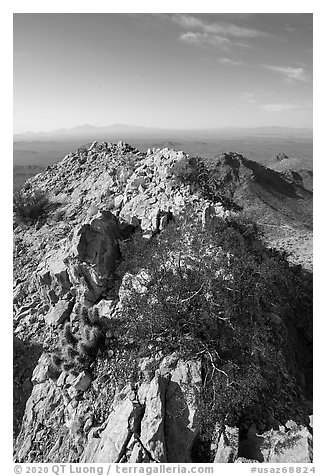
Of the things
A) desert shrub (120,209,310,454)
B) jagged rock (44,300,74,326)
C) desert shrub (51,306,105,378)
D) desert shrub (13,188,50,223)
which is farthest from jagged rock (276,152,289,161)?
desert shrub (51,306,105,378)

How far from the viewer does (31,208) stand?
20.0 metres

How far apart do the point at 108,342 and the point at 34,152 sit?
53.4 meters

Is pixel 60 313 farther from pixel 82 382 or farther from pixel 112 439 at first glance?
pixel 112 439

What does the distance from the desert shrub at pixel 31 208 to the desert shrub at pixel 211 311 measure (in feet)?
29.5

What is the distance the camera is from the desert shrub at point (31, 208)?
19.8 m

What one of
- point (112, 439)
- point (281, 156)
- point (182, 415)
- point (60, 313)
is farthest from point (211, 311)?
point (281, 156)

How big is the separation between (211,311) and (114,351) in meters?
4.04

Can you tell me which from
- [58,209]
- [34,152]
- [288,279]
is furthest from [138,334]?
[34,152]

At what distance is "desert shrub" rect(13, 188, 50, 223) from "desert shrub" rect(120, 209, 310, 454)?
8987mm

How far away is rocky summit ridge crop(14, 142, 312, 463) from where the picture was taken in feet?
32.7

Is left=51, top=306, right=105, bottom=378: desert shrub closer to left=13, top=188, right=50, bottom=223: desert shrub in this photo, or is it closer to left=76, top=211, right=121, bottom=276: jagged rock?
left=76, top=211, right=121, bottom=276: jagged rock

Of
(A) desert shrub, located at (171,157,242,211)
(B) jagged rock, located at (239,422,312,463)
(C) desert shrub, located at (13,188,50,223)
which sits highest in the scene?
(A) desert shrub, located at (171,157,242,211)

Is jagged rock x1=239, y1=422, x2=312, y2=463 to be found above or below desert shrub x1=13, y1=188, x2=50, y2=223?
below
